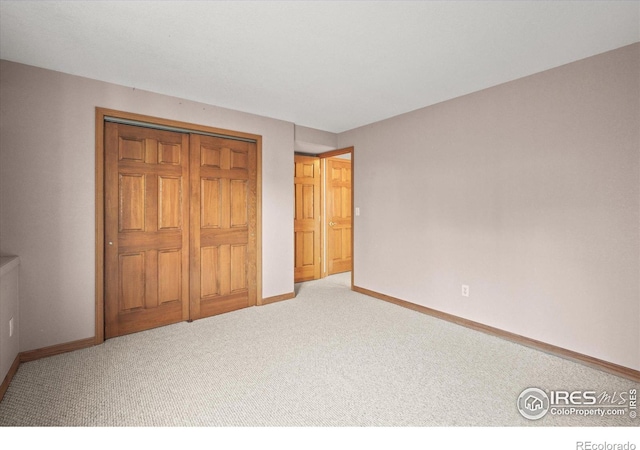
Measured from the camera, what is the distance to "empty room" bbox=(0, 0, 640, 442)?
6.53 ft

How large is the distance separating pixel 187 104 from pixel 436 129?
2844 mm

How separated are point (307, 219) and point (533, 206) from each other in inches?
137

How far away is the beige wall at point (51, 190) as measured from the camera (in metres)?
2.54

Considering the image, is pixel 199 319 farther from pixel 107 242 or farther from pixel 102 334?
pixel 107 242

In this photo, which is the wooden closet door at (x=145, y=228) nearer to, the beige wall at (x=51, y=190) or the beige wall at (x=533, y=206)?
the beige wall at (x=51, y=190)

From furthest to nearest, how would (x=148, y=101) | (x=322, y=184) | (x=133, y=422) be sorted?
1. (x=322, y=184)
2. (x=148, y=101)
3. (x=133, y=422)

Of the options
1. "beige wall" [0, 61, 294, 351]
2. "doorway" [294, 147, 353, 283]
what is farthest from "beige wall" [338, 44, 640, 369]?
"beige wall" [0, 61, 294, 351]

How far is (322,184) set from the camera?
5801mm

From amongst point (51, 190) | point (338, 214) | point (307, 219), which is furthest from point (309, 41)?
point (338, 214)

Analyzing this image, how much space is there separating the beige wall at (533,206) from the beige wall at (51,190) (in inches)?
130

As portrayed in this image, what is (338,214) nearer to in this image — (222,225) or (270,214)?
(270,214)

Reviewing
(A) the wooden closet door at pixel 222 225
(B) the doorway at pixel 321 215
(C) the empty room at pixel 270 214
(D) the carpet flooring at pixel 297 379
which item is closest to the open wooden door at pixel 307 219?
(B) the doorway at pixel 321 215

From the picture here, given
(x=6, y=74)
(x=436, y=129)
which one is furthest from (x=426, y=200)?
(x=6, y=74)

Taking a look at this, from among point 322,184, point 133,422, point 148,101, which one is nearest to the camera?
point 133,422
